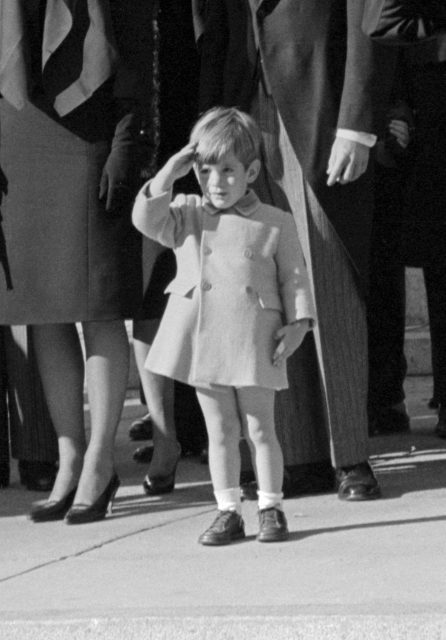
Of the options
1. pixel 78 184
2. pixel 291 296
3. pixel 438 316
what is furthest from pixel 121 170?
pixel 438 316

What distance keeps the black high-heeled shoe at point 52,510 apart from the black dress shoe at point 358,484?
82cm

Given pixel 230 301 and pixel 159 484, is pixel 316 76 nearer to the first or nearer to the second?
pixel 230 301

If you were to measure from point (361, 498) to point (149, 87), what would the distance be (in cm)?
140

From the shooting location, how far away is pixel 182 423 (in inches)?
251

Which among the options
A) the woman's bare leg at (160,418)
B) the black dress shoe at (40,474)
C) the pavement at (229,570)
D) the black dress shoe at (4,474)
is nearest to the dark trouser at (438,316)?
the pavement at (229,570)

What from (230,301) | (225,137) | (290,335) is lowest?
(290,335)

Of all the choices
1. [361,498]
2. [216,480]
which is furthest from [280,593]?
[361,498]

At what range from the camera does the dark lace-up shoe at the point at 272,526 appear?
15.6 feet

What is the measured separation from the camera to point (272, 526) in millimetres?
4773

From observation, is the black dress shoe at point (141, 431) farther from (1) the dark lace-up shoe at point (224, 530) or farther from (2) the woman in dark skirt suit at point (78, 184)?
(1) the dark lace-up shoe at point (224, 530)

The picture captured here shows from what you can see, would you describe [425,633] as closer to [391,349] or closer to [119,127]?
[119,127]

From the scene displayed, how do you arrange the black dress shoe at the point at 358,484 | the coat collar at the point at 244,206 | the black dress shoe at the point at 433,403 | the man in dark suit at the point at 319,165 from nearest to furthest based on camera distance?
the coat collar at the point at 244,206 < the man in dark suit at the point at 319,165 < the black dress shoe at the point at 358,484 < the black dress shoe at the point at 433,403

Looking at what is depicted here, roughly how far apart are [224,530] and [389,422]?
1.98m

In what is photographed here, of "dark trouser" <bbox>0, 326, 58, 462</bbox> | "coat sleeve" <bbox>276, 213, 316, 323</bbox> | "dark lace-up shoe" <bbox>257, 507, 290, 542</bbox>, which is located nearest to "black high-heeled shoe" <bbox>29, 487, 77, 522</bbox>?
"dark trouser" <bbox>0, 326, 58, 462</bbox>
